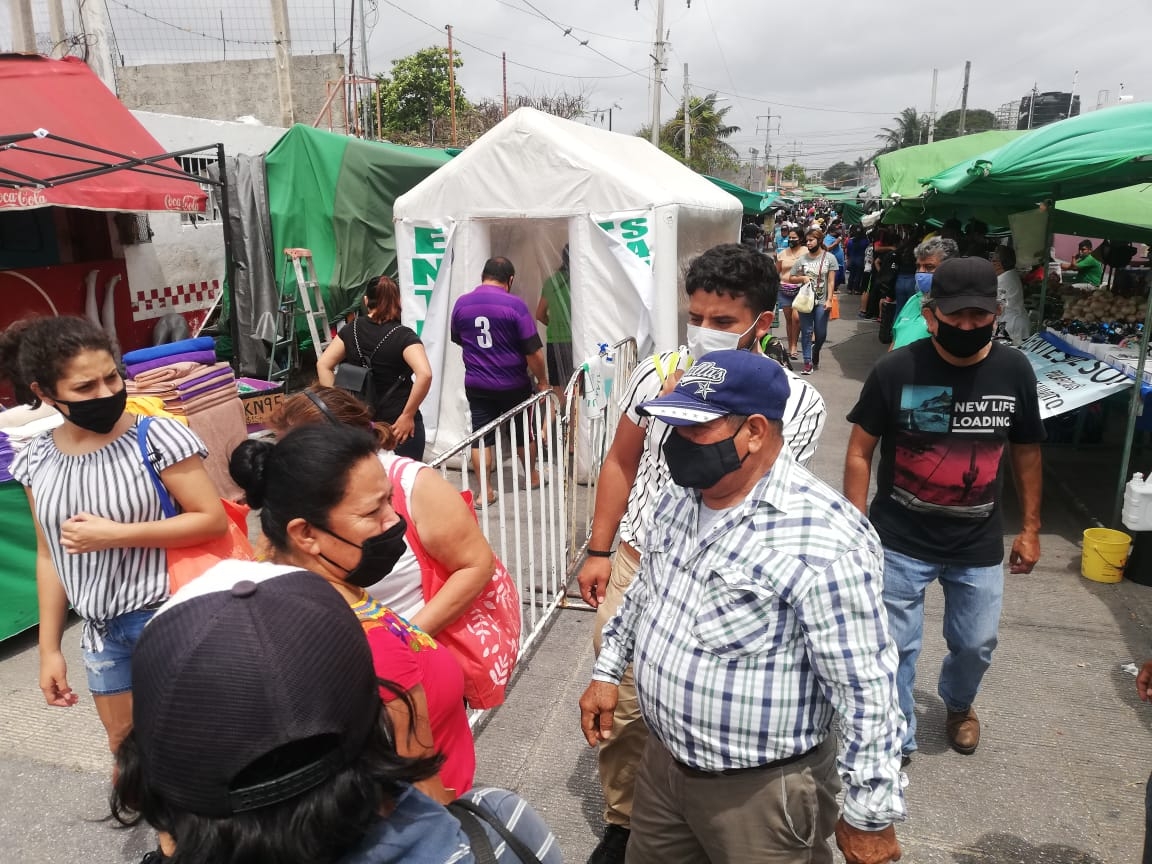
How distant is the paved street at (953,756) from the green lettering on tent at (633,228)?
10.5ft

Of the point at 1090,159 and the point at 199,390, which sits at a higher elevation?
the point at 1090,159

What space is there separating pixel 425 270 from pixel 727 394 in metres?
5.73

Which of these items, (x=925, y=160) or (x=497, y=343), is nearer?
(x=497, y=343)

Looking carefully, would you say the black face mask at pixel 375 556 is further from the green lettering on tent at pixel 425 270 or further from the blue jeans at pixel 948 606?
the green lettering on tent at pixel 425 270

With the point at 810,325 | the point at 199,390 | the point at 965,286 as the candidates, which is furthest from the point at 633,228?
the point at 810,325

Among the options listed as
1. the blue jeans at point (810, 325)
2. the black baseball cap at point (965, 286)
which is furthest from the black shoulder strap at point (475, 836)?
the blue jeans at point (810, 325)

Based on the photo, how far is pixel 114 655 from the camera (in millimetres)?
2514

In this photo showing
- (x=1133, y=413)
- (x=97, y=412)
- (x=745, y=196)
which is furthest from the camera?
(x=745, y=196)

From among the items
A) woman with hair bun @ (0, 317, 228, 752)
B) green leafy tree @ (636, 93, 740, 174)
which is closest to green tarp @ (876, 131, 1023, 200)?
woman with hair bun @ (0, 317, 228, 752)

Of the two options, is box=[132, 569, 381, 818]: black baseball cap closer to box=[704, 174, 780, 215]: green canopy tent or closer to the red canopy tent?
the red canopy tent

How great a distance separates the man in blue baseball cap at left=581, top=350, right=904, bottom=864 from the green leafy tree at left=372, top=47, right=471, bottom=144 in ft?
107

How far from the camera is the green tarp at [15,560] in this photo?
4.15 metres

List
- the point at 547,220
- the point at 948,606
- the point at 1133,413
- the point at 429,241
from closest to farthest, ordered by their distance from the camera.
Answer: the point at 948,606 → the point at 1133,413 → the point at 547,220 → the point at 429,241

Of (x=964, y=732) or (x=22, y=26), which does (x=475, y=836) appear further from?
(x=22, y=26)
